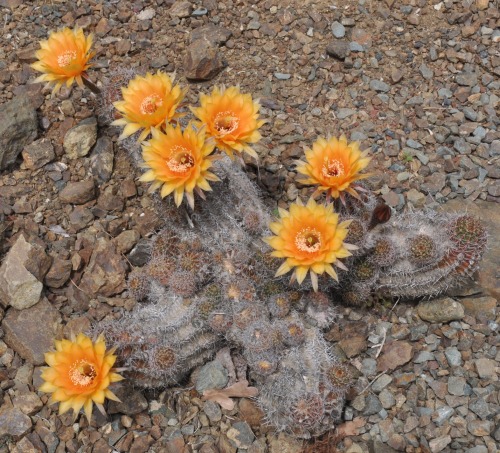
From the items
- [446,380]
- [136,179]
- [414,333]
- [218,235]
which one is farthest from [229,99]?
[446,380]

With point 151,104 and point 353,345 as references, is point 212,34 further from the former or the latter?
point 353,345

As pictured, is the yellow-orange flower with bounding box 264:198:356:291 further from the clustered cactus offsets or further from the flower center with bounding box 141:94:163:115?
the flower center with bounding box 141:94:163:115

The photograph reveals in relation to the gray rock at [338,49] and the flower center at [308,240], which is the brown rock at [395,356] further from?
the gray rock at [338,49]

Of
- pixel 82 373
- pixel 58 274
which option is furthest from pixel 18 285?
pixel 82 373

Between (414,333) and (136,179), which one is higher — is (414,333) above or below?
below

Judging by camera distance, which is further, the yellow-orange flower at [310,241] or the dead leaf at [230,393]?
the dead leaf at [230,393]

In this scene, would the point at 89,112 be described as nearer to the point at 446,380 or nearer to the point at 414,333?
the point at 414,333

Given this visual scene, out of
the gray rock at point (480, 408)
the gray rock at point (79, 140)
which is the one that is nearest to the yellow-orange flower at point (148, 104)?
the gray rock at point (79, 140)

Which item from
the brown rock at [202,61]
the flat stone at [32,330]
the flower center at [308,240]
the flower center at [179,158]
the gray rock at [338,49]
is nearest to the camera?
the flower center at [308,240]
